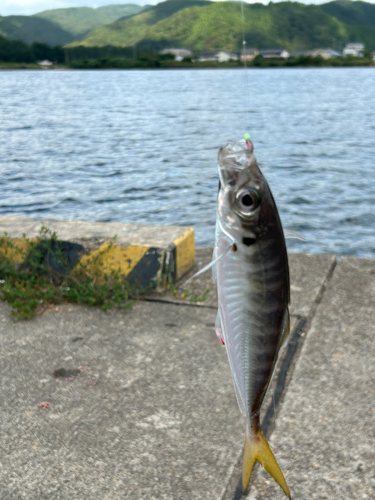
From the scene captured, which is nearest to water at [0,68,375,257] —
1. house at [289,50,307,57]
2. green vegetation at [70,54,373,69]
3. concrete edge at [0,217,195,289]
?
concrete edge at [0,217,195,289]

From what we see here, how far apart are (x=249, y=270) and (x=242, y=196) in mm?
143

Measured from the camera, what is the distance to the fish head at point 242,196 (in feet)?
2.93

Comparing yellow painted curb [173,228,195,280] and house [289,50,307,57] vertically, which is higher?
house [289,50,307,57]

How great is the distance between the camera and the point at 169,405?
8.93 feet

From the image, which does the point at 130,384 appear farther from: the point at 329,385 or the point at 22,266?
the point at 22,266

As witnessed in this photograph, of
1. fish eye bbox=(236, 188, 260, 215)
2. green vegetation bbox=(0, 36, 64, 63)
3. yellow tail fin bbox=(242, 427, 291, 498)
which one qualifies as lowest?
yellow tail fin bbox=(242, 427, 291, 498)

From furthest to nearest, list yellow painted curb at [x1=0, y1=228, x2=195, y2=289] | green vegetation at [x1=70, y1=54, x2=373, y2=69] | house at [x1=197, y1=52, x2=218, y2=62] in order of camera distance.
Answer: green vegetation at [x1=70, y1=54, x2=373, y2=69]
house at [x1=197, y1=52, x2=218, y2=62]
yellow painted curb at [x1=0, y1=228, x2=195, y2=289]

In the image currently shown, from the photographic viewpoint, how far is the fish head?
89 centimetres

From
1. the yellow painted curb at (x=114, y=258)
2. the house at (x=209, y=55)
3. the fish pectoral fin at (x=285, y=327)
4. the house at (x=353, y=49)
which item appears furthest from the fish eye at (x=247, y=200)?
the house at (x=353, y=49)

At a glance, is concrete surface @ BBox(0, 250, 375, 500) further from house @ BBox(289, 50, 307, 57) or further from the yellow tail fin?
Answer: house @ BBox(289, 50, 307, 57)

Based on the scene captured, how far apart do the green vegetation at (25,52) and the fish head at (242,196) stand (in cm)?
9776

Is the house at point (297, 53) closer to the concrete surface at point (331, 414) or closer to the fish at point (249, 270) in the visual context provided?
the concrete surface at point (331, 414)

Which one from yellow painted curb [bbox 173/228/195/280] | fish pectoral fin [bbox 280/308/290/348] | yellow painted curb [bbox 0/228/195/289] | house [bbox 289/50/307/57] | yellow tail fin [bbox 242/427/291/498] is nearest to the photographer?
fish pectoral fin [bbox 280/308/290/348]

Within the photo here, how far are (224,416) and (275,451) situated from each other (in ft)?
1.14
